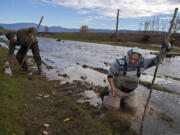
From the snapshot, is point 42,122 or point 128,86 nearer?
point 42,122

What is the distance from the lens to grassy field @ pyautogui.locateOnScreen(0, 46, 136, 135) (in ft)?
12.1

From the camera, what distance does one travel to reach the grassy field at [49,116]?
369cm

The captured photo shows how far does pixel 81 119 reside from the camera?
4379 mm

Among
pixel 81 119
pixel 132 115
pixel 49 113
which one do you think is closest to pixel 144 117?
pixel 132 115

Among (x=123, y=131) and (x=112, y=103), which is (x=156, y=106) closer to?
(x=112, y=103)

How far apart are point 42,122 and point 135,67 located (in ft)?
11.9

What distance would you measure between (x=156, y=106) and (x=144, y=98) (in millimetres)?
768

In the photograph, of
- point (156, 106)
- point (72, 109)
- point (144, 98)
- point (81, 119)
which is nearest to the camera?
point (81, 119)

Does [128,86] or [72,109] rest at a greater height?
[128,86]

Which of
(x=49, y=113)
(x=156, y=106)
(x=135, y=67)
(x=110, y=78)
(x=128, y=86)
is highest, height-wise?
(x=135, y=67)

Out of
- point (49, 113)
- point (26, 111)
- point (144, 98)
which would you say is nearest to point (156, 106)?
point (144, 98)

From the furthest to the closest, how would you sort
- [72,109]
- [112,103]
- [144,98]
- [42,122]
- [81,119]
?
[144,98], [112,103], [72,109], [81,119], [42,122]

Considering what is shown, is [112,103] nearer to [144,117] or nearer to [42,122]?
[144,117]

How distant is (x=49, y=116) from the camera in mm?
4383
